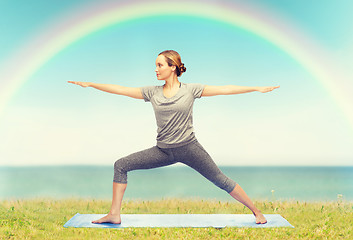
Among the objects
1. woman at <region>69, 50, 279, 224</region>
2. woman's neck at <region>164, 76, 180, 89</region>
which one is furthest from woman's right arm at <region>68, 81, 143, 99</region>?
→ woman's neck at <region>164, 76, 180, 89</region>

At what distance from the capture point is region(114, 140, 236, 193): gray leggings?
16.8ft

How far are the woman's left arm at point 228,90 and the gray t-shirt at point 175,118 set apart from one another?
0.20 meters

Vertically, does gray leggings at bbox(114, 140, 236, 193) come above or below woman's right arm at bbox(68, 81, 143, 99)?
below

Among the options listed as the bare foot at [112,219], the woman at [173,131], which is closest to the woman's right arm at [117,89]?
the woman at [173,131]

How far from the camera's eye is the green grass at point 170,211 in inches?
191

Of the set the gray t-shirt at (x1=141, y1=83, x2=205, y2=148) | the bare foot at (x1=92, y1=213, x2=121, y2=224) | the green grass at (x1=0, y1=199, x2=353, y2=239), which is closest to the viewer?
the green grass at (x1=0, y1=199, x2=353, y2=239)

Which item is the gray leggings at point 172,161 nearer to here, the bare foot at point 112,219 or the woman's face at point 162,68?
the bare foot at point 112,219

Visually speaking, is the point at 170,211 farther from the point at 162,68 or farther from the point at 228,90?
the point at 162,68

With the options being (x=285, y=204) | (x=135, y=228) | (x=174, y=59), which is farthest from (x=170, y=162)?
(x=285, y=204)

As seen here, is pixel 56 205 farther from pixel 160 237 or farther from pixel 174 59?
pixel 174 59

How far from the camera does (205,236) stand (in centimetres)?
480

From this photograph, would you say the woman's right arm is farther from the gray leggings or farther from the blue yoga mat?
the blue yoga mat

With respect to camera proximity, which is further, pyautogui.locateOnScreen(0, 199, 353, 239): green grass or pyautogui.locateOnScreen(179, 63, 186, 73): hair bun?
pyautogui.locateOnScreen(179, 63, 186, 73): hair bun

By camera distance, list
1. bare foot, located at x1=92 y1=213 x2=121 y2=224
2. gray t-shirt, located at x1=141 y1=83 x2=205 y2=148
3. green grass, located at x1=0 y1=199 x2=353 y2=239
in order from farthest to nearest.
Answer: bare foot, located at x1=92 y1=213 x2=121 y2=224 → gray t-shirt, located at x1=141 y1=83 x2=205 y2=148 → green grass, located at x1=0 y1=199 x2=353 y2=239
